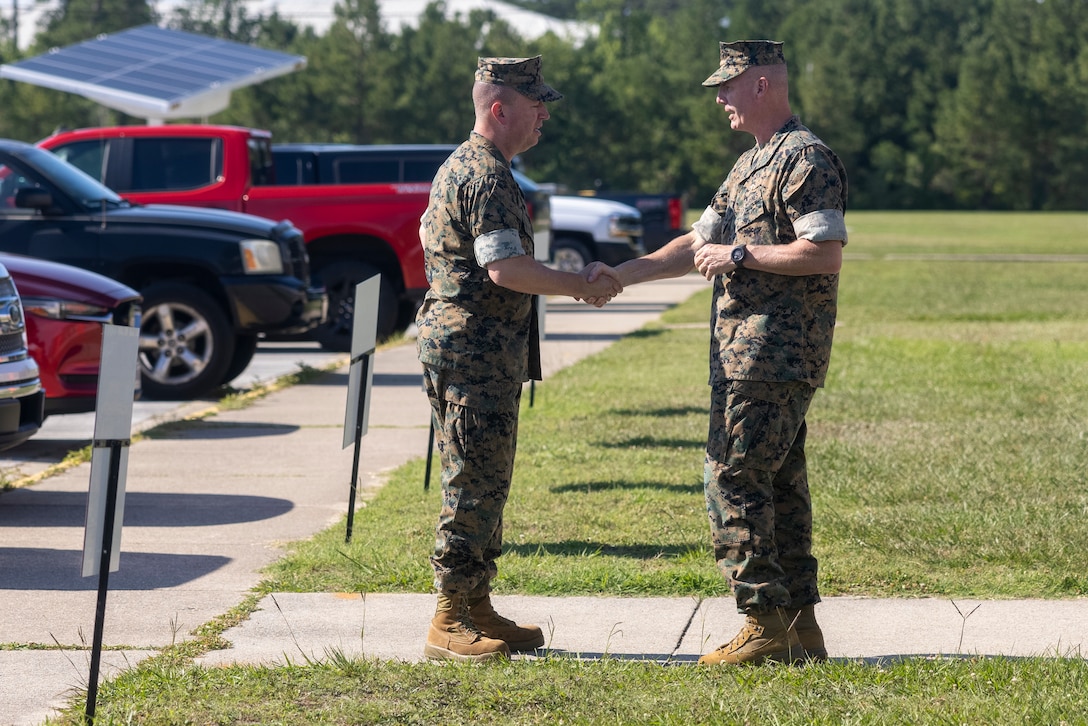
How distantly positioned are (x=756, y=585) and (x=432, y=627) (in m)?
1.09

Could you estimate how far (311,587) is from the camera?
622cm

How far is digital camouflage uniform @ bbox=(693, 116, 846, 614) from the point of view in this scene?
4.87 m

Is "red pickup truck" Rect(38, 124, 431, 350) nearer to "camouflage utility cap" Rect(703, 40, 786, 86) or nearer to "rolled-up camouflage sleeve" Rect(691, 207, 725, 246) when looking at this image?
"rolled-up camouflage sleeve" Rect(691, 207, 725, 246)

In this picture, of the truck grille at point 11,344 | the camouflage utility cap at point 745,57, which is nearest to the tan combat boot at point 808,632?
the camouflage utility cap at point 745,57

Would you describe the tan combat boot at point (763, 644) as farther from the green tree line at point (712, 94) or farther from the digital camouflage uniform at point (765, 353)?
the green tree line at point (712, 94)

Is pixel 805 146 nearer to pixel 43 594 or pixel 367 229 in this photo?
pixel 43 594

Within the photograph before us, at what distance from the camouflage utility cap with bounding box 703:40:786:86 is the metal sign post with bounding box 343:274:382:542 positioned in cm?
241

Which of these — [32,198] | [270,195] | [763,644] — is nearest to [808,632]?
[763,644]

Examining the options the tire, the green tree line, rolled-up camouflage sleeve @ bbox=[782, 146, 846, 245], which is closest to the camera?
rolled-up camouflage sleeve @ bbox=[782, 146, 846, 245]

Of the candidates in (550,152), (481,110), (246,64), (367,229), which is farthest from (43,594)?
(550,152)

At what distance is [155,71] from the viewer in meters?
23.1

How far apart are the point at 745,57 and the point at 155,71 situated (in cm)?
1947

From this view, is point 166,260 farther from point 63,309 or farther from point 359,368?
point 359,368

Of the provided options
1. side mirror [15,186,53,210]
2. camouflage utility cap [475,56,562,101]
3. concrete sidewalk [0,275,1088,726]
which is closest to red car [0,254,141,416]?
concrete sidewalk [0,275,1088,726]
